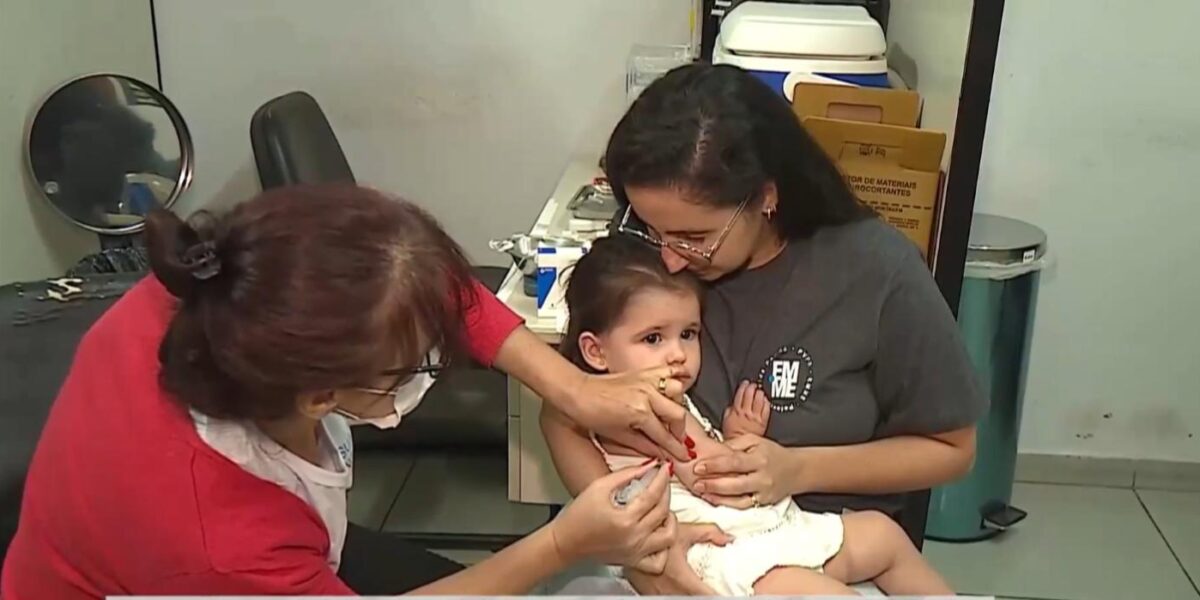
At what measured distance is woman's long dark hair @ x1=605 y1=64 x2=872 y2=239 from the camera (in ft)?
4.80

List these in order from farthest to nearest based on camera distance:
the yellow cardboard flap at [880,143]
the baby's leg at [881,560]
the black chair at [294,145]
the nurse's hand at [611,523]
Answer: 1. the black chair at [294,145]
2. the yellow cardboard flap at [880,143]
3. the baby's leg at [881,560]
4. the nurse's hand at [611,523]

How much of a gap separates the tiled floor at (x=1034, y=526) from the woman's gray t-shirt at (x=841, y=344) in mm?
1162

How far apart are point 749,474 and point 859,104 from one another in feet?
3.08

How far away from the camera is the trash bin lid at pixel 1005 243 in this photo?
2.53m

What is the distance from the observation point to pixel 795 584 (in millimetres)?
1433

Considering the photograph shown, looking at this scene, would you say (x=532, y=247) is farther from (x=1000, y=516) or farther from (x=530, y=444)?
(x=1000, y=516)

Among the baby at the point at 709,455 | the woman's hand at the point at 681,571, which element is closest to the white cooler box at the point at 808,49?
the baby at the point at 709,455

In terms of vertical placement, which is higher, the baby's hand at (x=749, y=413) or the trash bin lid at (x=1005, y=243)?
the baby's hand at (x=749, y=413)

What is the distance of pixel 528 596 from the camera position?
4.36 feet

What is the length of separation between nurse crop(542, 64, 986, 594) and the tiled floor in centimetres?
115

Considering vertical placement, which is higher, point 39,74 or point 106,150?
point 39,74

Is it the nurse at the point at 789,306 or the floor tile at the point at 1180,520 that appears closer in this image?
the nurse at the point at 789,306

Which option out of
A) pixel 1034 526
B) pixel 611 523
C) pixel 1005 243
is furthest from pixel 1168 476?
pixel 611 523

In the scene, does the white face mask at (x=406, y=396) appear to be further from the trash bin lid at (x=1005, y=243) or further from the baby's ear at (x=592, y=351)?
the trash bin lid at (x=1005, y=243)
